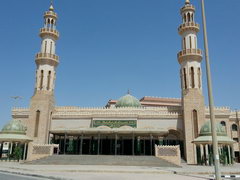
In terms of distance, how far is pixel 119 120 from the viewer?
115ft

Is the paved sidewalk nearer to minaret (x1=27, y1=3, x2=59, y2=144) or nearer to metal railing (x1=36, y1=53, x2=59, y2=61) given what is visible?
minaret (x1=27, y1=3, x2=59, y2=144)

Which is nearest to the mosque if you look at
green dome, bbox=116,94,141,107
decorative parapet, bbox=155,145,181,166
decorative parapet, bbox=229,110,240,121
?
decorative parapet, bbox=155,145,181,166

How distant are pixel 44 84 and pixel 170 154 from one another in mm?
20575

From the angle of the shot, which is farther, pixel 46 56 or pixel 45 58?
pixel 46 56

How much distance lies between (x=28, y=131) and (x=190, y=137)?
71.2ft

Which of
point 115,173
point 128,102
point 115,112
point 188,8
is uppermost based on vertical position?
point 188,8

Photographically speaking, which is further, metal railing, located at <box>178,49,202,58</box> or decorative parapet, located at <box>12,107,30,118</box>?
decorative parapet, located at <box>12,107,30,118</box>

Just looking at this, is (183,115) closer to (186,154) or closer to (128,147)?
(186,154)

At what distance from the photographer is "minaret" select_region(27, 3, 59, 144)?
3478 cm

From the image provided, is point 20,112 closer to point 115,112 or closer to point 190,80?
point 115,112

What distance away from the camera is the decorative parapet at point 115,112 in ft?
115

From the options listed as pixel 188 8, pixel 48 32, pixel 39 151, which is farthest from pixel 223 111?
pixel 48 32

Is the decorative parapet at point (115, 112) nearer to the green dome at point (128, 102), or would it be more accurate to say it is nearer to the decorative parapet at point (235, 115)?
the green dome at point (128, 102)

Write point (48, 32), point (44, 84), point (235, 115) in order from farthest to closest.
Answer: point (235, 115)
point (48, 32)
point (44, 84)
